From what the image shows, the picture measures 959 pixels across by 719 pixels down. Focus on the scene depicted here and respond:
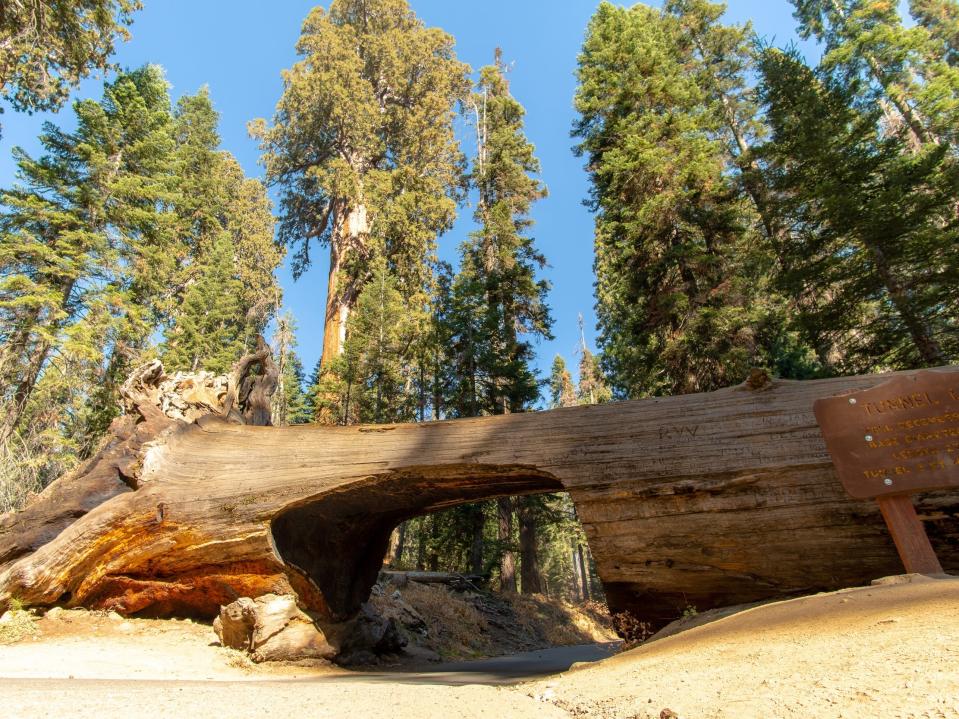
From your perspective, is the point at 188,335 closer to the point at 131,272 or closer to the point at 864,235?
the point at 131,272

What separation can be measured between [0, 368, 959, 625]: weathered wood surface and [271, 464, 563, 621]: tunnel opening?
3cm

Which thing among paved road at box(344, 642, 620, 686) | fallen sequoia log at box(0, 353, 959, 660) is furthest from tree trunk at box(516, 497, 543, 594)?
fallen sequoia log at box(0, 353, 959, 660)

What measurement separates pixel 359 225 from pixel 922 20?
33425 millimetres

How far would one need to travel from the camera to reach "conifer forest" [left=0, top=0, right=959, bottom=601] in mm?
12773

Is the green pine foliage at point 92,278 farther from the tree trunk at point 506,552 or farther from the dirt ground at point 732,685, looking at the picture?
the dirt ground at point 732,685

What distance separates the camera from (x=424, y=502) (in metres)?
7.05

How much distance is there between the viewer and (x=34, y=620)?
615 centimetres

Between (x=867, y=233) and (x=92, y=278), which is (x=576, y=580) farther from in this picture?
(x=92, y=278)

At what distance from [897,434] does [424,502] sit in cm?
541

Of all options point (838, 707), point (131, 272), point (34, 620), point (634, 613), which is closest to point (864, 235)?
point (634, 613)

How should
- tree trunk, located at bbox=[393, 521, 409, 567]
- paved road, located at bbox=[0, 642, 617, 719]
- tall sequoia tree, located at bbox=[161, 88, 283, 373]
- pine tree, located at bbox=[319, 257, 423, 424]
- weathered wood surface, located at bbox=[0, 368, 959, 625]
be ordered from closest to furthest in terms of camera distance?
1. paved road, located at bbox=[0, 642, 617, 719]
2. weathered wood surface, located at bbox=[0, 368, 959, 625]
3. tree trunk, located at bbox=[393, 521, 409, 567]
4. pine tree, located at bbox=[319, 257, 423, 424]
5. tall sequoia tree, located at bbox=[161, 88, 283, 373]

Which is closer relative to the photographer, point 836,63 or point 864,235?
point 864,235

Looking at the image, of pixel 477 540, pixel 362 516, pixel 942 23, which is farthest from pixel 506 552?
pixel 942 23

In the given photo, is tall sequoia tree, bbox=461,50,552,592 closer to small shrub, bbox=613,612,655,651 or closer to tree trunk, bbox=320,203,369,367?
tree trunk, bbox=320,203,369,367
